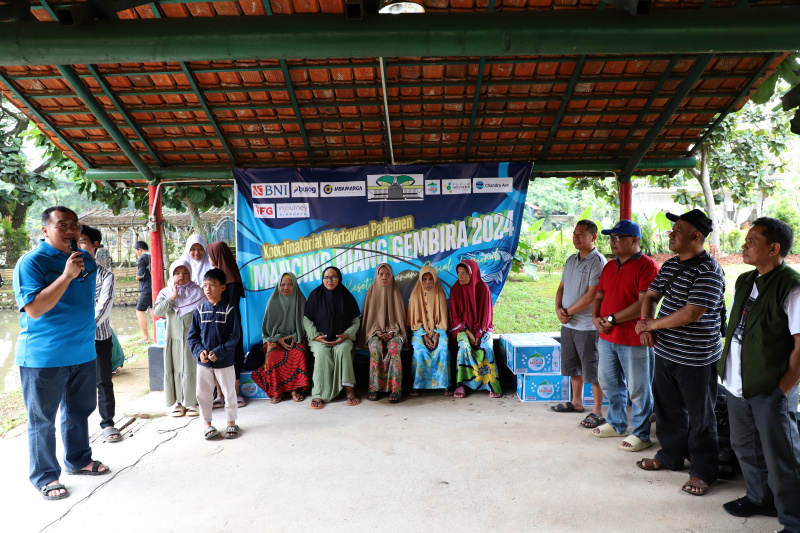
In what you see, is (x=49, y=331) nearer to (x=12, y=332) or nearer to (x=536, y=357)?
(x=536, y=357)

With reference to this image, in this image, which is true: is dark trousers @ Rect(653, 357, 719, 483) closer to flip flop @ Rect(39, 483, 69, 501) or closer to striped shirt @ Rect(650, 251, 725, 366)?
striped shirt @ Rect(650, 251, 725, 366)

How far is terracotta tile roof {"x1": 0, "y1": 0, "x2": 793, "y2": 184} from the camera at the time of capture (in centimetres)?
446

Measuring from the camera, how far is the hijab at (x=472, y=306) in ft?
17.9

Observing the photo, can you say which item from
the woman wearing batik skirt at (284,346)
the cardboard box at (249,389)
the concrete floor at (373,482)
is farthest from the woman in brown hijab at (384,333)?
the cardboard box at (249,389)

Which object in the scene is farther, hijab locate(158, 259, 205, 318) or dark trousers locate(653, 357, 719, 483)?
hijab locate(158, 259, 205, 318)

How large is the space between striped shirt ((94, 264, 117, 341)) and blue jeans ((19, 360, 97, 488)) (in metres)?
0.87

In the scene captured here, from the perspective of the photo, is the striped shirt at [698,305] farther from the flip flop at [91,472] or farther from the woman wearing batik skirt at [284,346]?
the flip flop at [91,472]

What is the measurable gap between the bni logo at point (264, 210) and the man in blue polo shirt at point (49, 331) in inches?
96.2

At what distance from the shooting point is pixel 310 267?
588 centimetres

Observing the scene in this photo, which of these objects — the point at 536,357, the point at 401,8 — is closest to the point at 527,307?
the point at 536,357

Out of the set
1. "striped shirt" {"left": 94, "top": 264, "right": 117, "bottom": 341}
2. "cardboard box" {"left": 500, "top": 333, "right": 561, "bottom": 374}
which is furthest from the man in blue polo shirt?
"cardboard box" {"left": 500, "top": 333, "right": 561, "bottom": 374}

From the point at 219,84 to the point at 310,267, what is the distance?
7.01 feet

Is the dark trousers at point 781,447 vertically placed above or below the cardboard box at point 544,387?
above

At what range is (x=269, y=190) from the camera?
5.85 m
